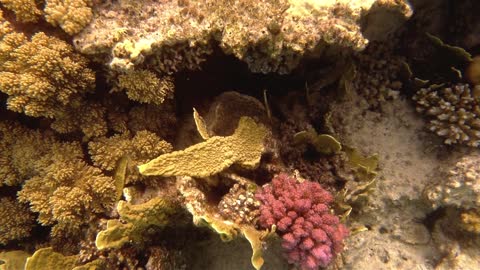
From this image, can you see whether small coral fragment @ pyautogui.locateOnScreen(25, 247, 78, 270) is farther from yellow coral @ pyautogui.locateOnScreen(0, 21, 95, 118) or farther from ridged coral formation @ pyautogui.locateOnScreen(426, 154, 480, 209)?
ridged coral formation @ pyautogui.locateOnScreen(426, 154, 480, 209)

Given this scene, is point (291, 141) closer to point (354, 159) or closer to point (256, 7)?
point (354, 159)

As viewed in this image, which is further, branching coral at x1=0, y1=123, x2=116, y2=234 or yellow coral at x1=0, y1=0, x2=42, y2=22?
branching coral at x1=0, y1=123, x2=116, y2=234

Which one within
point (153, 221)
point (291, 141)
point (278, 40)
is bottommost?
point (153, 221)

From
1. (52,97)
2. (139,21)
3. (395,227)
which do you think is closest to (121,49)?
(139,21)

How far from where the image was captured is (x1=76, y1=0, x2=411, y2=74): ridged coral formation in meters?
2.75

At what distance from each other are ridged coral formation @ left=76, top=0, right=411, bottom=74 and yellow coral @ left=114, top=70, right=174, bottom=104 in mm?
108

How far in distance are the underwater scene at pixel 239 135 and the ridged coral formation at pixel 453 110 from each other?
2cm

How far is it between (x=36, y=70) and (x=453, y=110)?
4382 mm

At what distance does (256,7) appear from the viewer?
282 cm

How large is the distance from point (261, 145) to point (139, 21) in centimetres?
163

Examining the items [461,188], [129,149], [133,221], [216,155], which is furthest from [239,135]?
[461,188]

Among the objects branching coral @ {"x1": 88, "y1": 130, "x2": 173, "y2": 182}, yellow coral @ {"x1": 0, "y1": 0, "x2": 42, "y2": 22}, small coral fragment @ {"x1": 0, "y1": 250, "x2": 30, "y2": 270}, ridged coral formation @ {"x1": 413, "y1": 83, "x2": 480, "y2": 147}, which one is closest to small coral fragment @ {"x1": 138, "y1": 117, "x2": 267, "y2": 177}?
branching coral @ {"x1": 88, "y1": 130, "x2": 173, "y2": 182}

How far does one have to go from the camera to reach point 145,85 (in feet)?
9.64

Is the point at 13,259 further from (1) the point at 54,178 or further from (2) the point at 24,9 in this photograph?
(2) the point at 24,9
